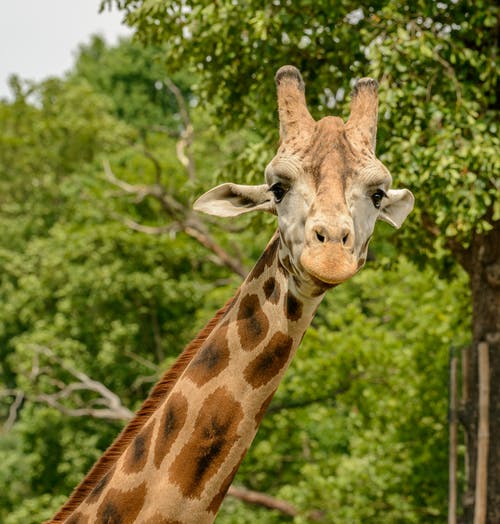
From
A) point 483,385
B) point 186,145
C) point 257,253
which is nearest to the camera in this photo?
point 483,385

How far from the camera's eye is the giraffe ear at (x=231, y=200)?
14.6ft

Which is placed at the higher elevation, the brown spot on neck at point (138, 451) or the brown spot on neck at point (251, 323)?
the brown spot on neck at point (251, 323)

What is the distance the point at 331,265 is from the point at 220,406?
3.18ft

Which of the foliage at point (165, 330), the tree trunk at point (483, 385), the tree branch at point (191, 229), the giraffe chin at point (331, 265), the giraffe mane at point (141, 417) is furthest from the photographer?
the tree branch at point (191, 229)

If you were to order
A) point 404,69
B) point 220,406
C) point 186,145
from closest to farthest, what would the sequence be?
point 220,406 → point 404,69 → point 186,145

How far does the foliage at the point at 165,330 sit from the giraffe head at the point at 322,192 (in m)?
5.22

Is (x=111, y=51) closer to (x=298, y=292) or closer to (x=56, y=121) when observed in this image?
(x=56, y=121)

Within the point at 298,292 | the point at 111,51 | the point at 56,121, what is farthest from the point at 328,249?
the point at 111,51

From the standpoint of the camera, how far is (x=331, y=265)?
12.4ft

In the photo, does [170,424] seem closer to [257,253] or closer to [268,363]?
[268,363]

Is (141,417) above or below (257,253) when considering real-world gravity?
below

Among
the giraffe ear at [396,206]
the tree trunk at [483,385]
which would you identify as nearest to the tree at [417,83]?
the tree trunk at [483,385]

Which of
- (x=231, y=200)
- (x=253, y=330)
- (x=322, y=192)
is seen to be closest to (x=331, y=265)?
(x=322, y=192)

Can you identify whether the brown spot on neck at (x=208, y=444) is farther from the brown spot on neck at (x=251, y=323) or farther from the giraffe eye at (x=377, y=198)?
the giraffe eye at (x=377, y=198)
